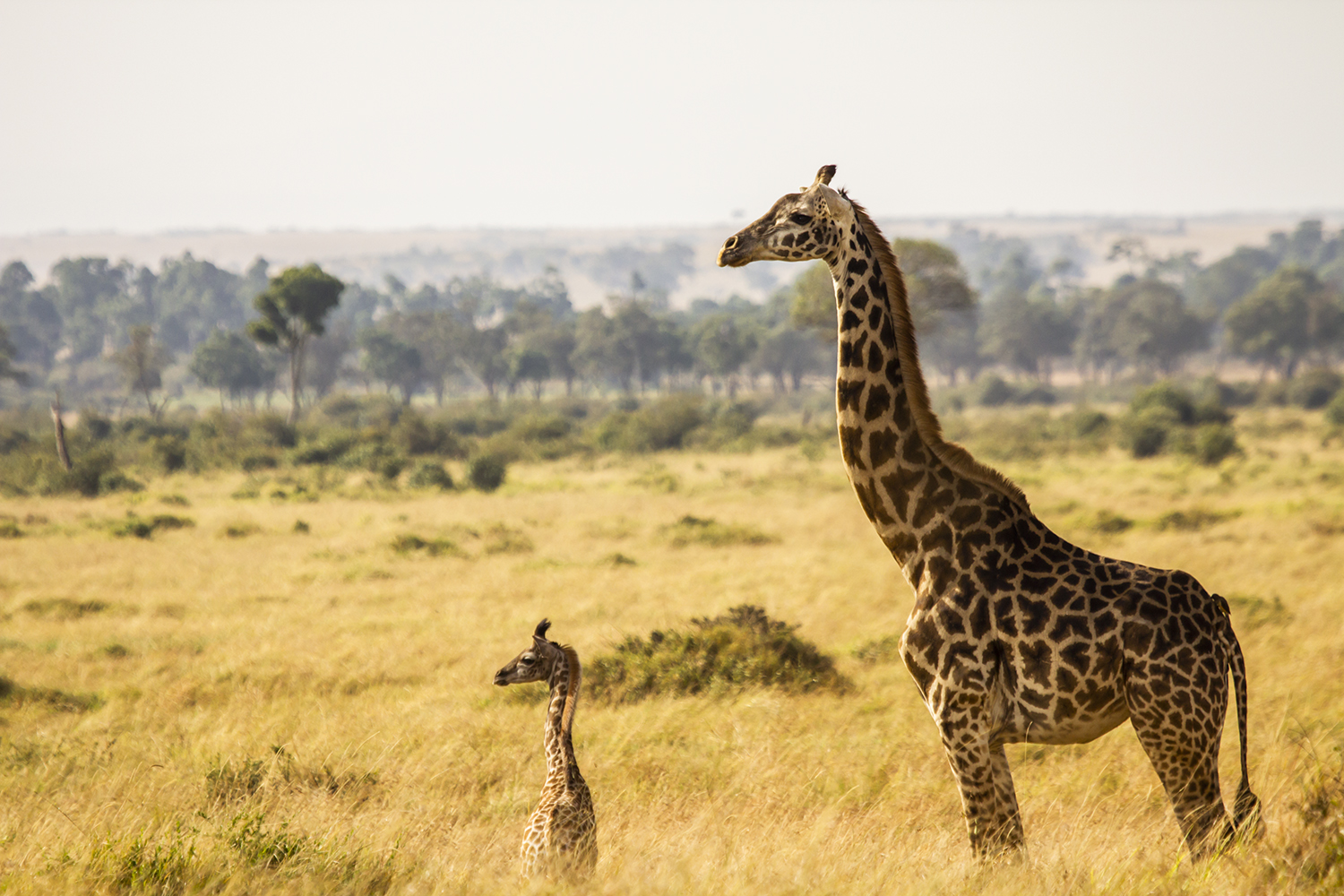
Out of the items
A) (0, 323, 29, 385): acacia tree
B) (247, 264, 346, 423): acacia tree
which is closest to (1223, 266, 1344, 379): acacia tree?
(247, 264, 346, 423): acacia tree

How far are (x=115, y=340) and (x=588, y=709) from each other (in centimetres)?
12758

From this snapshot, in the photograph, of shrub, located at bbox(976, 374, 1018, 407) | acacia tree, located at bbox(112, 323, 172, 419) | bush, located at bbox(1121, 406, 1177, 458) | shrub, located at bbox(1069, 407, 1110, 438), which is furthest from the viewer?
shrub, located at bbox(976, 374, 1018, 407)

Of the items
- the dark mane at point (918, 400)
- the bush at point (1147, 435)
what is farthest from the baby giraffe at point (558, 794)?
the bush at point (1147, 435)

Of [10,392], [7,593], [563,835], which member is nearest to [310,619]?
[7,593]

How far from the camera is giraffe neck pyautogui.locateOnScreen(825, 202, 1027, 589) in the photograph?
5.06m

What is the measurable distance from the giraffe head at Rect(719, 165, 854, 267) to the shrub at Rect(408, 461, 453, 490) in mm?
24323

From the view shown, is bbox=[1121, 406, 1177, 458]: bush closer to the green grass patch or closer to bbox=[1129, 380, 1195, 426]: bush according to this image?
bbox=[1129, 380, 1195, 426]: bush

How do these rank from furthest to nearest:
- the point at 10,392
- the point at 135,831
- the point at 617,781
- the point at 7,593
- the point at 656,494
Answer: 1. the point at 10,392
2. the point at 656,494
3. the point at 7,593
4. the point at 617,781
5. the point at 135,831

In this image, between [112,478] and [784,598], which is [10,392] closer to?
[112,478]

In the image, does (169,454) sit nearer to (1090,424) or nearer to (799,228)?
(1090,424)

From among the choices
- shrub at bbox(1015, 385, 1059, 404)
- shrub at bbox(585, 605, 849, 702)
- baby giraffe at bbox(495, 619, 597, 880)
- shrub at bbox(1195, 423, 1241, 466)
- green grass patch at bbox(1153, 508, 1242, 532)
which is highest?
baby giraffe at bbox(495, 619, 597, 880)

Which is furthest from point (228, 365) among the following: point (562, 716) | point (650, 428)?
point (562, 716)

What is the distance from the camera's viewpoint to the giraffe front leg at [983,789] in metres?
4.72

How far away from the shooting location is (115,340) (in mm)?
119750
